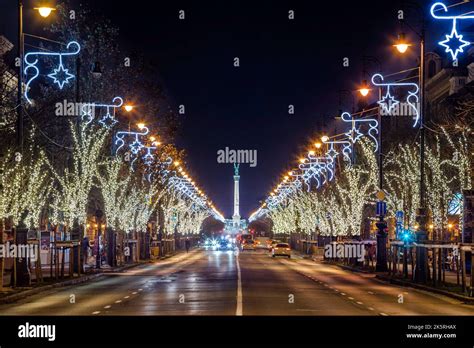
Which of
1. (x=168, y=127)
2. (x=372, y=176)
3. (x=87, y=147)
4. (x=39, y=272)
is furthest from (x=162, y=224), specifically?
(x=39, y=272)

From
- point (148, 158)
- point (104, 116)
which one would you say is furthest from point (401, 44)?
point (148, 158)

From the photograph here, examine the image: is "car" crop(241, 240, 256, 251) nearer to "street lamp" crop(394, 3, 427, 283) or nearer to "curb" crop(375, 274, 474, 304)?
"curb" crop(375, 274, 474, 304)

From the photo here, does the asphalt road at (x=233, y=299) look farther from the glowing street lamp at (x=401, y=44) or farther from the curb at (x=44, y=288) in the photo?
the glowing street lamp at (x=401, y=44)

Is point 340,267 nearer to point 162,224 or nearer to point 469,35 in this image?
point 469,35

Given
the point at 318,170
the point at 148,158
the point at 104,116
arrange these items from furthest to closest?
the point at 318,170
the point at 148,158
the point at 104,116

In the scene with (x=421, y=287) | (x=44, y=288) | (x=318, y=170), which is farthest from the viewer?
(x=318, y=170)

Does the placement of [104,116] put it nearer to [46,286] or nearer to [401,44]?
[46,286]

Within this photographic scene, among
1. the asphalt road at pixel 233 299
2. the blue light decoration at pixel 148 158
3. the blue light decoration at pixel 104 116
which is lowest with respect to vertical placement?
the asphalt road at pixel 233 299

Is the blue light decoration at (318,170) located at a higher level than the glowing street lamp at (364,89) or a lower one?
lower

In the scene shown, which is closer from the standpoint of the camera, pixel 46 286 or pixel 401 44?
pixel 46 286

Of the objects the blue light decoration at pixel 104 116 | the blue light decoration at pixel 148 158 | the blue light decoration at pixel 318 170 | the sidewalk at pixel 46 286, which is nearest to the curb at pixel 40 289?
the sidewalk at pixel 46 286

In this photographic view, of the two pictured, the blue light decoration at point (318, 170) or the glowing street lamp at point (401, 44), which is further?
the blue light decoration at point (318, 170)

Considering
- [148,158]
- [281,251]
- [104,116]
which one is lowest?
[281,251]

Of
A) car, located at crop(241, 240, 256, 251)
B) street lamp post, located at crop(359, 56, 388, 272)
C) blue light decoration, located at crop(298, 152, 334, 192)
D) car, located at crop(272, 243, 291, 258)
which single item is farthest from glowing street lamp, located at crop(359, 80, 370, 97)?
car, located at crop(241, 240, 256, 251)
